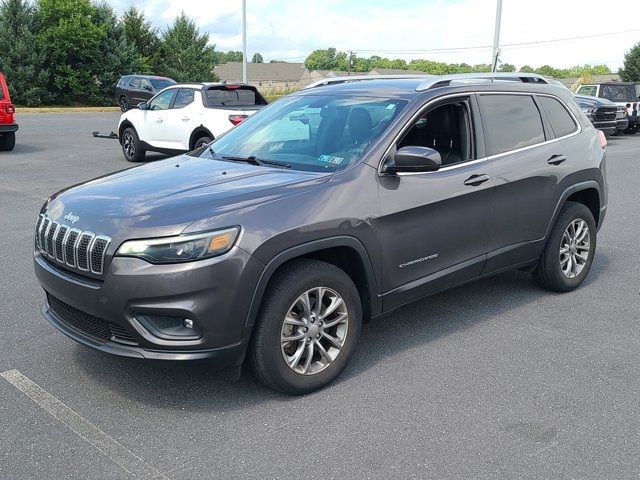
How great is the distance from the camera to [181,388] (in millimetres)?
3875

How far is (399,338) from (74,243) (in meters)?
2.29

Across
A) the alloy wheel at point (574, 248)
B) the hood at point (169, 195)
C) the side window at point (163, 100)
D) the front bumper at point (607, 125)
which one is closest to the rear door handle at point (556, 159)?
the alloy wheel at point (574, 248)

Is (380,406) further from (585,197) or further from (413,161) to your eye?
(585,197)

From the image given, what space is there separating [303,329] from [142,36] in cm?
4335

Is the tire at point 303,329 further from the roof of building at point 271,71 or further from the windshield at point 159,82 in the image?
the roof of building at point 271,71

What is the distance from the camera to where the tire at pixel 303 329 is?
3.57 meters

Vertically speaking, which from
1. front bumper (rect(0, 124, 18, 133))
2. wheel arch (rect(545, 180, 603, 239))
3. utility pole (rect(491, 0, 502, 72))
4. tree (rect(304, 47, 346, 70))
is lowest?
wheel arch (rect(545, 180, 603, 239))

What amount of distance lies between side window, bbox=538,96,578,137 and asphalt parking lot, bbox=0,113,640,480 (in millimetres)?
1443

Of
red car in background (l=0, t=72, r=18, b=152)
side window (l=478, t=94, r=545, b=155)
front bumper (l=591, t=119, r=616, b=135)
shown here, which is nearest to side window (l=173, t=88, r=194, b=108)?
red car in background (l=0, t=72, r=18, b=152)

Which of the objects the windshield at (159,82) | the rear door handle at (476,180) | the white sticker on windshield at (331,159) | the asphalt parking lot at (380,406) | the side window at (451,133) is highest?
the windshield at (159,82)

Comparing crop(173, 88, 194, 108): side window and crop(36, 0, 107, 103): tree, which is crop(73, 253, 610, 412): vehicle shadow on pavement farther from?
crop(36, 0, 107, 103): tree

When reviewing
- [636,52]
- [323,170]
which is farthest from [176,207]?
[636,52]

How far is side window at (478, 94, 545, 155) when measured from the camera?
4867mm

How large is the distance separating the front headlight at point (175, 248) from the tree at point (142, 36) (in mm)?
41166
